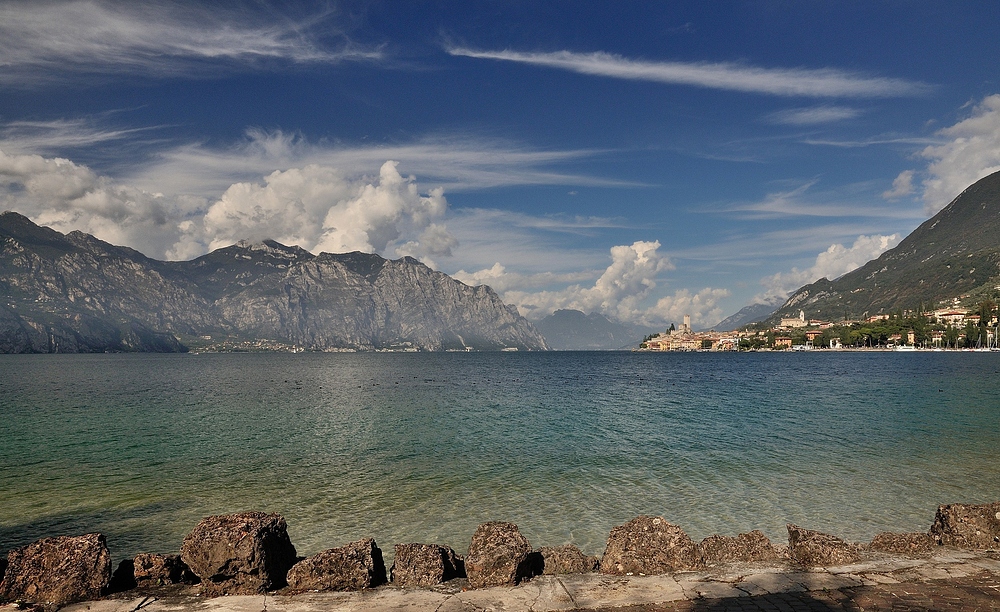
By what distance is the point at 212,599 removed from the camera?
394 inches

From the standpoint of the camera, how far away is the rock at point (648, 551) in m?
11.3

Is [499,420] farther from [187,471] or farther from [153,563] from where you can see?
[153,563]

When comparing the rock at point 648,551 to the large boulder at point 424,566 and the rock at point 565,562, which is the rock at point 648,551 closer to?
the rock at point 565,562

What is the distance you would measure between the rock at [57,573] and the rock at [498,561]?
22.3ft

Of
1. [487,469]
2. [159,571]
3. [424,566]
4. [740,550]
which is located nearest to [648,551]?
[740,550]

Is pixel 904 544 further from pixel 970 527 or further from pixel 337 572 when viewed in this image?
pixel 337 572

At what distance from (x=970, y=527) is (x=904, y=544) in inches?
70.0

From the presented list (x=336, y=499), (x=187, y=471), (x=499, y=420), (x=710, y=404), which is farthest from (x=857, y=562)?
(x=710, y=404)

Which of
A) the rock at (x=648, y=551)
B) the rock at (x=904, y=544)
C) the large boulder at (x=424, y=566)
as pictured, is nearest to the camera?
the large boulder at (x=424, y=566)

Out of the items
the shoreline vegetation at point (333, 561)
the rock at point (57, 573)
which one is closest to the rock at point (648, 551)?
the shoreline vegetation at point (333, 561)

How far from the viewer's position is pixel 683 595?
991cm

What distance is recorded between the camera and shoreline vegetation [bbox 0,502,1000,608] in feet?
33.5

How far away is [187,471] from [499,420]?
27980mm

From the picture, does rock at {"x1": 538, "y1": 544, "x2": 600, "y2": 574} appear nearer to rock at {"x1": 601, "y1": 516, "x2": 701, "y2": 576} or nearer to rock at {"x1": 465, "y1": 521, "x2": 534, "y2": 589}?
rock at {"x1": 601, "y1": 516, "x2": 701, "y2": 576}
